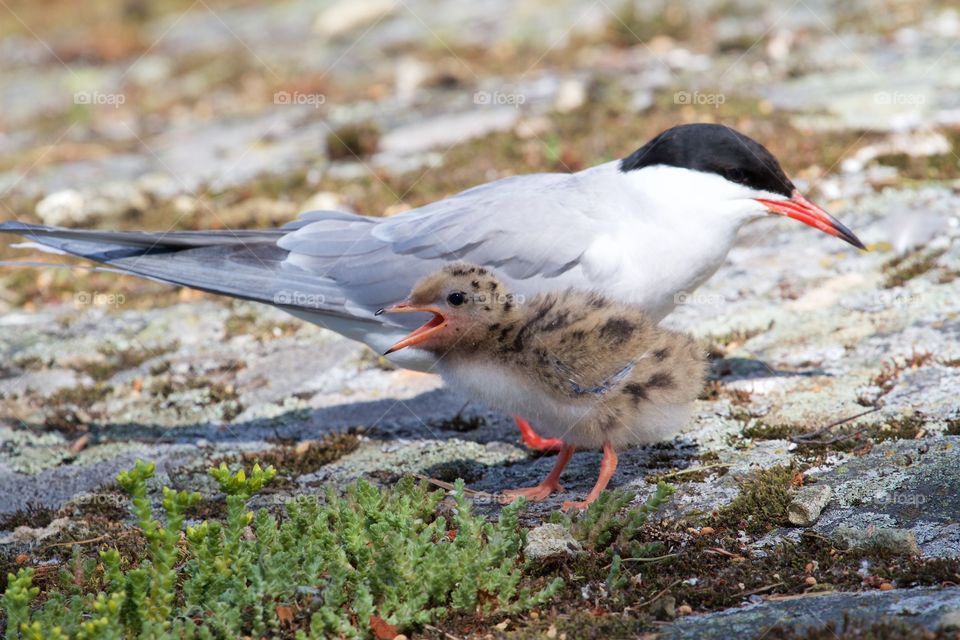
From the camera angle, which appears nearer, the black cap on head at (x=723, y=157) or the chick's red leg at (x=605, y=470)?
the chick's red leg at (x=605, y=470)

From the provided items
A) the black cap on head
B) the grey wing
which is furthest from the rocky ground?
the black cap on head

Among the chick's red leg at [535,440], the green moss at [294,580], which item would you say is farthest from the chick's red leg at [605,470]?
the green moss at [294,580]

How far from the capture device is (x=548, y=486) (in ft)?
14.3

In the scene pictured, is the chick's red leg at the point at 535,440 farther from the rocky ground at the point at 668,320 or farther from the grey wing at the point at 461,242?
the grey wing at the point at 461,242

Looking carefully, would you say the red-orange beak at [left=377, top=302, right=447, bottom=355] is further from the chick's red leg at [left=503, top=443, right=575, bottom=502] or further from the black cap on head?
the black cap on head

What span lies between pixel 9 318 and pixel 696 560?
5.35 meters

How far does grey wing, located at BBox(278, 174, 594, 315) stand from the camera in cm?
475

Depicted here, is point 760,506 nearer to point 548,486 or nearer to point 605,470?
point 605,470

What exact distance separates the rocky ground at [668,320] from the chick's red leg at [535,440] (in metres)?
0.10

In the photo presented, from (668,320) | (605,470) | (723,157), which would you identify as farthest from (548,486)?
(668,320)

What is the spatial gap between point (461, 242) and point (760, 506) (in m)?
1.84

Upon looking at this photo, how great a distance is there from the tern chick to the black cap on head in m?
1.03

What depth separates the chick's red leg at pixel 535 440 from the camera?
488 centimetres

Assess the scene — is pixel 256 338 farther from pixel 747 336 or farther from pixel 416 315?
pixel 747 336
